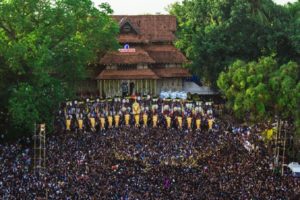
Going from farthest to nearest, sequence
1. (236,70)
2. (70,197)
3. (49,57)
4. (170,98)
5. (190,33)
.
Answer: (190,33) < (170,98) < (236,70) < (49,57) < (70,197)

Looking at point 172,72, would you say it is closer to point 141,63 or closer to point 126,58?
point 141,63

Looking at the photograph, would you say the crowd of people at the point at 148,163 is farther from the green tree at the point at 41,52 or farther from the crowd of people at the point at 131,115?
the green tree at the point at 41,52

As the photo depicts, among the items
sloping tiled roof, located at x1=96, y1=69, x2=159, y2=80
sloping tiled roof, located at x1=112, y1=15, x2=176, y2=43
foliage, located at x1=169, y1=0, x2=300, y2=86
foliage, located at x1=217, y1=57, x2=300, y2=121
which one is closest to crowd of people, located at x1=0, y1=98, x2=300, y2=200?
foliage, located at x1=217, y1=57, x2=300, y2=121

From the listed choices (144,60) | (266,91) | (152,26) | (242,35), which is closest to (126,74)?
(144,60)

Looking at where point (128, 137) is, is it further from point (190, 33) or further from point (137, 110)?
point (190, 33)

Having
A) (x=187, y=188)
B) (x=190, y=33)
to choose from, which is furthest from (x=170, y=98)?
(x=187, y=188)

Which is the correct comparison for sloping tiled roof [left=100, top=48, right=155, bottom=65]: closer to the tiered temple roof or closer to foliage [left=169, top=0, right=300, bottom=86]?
the tiered temple roof
